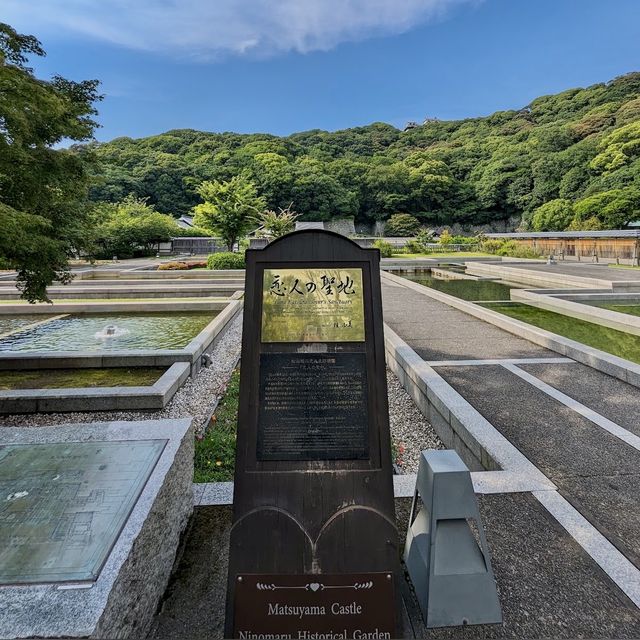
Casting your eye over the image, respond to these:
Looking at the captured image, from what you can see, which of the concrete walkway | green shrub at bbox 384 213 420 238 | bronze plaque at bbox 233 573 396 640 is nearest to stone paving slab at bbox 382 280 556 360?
the concrete walkway

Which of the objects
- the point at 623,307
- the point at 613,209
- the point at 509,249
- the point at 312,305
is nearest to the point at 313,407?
the point at 312,305

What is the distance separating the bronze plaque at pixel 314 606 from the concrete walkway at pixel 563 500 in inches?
14.7

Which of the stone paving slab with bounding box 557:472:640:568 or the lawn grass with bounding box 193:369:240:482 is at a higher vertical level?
the stone paving slab with bounding box 557:472:640:568

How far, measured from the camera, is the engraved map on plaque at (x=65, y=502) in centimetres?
164

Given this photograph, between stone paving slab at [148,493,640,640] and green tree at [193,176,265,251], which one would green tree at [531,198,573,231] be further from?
stone paving slab at [148,493,640,640]

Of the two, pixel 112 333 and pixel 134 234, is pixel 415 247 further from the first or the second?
pixel 112 333

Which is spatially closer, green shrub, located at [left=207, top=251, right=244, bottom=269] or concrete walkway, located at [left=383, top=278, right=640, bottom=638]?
concrete walkway, located at [left=383, top=278, right=640, bottom=638]

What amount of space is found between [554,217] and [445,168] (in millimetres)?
26012

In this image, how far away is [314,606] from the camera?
1696 mm

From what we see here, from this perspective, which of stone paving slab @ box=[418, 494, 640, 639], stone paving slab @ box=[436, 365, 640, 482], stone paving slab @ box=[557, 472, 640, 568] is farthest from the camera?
stone paving slab @ box=[436, 365, 640, 482]

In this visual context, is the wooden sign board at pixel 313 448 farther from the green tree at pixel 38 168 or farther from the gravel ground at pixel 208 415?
the green tree at pixel 38 168

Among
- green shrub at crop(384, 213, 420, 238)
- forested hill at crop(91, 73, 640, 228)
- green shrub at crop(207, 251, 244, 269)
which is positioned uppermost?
forested hill at crop(91, 73, 640, 228)

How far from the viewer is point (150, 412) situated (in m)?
4.45

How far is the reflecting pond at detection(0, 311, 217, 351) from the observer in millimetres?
7070
